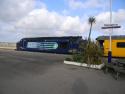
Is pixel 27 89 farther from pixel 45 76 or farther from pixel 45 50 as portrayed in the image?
pixel 45 50

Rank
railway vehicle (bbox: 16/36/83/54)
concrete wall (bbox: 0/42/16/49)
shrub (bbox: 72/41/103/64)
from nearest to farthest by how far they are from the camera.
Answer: shrub (bbox: 72/41/103/64)
railway vehicle (bbox: 16/36/83/54)
concrete wall (bbox: 0/42/16/49)

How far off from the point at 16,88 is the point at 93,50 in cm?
1091

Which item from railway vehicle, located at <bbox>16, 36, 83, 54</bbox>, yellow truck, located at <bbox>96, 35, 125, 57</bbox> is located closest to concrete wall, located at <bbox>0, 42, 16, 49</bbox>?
railway vehicle, located at <bbox>16, 36, 83, 54</bbox>

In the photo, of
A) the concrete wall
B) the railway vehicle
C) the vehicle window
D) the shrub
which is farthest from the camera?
the concrete wall

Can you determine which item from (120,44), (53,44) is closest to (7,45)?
(53,44)

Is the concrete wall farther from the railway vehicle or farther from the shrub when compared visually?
the shrub

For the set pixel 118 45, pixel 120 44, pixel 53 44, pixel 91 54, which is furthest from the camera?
pixel 53 44

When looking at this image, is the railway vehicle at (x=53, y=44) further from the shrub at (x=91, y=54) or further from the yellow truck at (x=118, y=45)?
the shrub at (x=91, y=54)

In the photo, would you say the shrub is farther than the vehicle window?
No

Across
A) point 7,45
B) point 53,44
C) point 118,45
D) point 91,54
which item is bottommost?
point 91,54

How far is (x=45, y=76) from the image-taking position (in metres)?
15.0

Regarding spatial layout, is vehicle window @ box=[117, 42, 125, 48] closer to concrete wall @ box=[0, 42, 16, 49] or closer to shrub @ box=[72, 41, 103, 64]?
shrub @ box=[72, 41, 103, 64]

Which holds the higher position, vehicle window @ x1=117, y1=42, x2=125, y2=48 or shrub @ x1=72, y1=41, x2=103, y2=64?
vehicle window @ x1=117, y1=42, x2=125, y2=48

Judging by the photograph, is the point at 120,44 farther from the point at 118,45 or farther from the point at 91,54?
the point at 91,54
